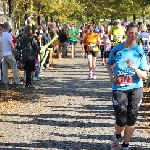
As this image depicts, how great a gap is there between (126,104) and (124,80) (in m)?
0.35

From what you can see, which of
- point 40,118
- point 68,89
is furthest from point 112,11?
point 40,118

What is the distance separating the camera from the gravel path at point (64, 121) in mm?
7598

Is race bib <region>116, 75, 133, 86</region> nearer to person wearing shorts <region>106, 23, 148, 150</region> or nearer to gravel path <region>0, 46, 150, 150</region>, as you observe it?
person wearing shorts <region>106, 23, 148, 150</region>

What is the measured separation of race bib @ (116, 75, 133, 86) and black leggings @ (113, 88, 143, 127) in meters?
0.12

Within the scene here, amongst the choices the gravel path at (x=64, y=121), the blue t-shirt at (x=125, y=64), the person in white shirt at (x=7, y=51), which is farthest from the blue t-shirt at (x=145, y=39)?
the blue t-shirt at (x=125, y=64)

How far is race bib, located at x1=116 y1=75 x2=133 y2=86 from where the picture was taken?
6598mm

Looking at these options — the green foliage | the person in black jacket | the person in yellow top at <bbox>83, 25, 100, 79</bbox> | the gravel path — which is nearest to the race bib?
the gravel path

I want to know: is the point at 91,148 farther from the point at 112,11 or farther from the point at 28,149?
the point at 112,11

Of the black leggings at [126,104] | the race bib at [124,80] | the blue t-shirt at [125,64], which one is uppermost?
the blue t-shirt at [125,64]

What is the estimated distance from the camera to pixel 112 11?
1946 inches

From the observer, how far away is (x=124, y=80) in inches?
260

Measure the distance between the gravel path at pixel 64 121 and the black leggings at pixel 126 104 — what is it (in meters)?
0.74

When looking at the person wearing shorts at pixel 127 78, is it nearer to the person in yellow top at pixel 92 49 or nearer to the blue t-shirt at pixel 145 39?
the person in yellow top at pixel 92 49

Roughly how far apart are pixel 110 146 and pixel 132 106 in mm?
961
